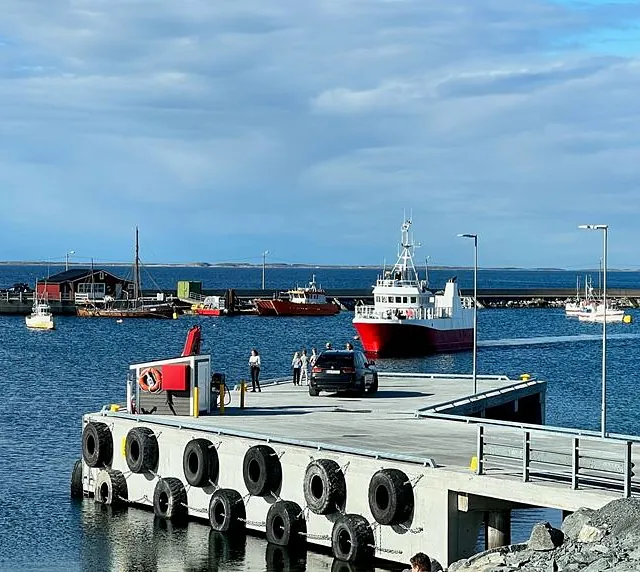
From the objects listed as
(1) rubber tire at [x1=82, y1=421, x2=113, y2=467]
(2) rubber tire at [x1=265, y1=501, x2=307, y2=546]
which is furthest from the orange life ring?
(2) rubber tire at [x1=265, y1=501, x2=307, y2=546]

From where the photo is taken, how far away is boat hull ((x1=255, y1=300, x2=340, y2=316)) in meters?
150

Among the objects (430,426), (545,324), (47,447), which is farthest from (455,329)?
(430,426)

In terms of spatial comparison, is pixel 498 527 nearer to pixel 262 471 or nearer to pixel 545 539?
pixel 545 539

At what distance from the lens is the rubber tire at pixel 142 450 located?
3161 cm

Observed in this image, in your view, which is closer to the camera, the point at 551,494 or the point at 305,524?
the point at 551,494

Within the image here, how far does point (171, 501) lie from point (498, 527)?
29.5 ft

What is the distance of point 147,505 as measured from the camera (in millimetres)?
31969

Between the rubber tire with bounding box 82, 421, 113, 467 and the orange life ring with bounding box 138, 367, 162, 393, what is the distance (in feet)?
5.90

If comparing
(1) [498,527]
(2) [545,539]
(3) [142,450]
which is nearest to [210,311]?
(3) [142,450]

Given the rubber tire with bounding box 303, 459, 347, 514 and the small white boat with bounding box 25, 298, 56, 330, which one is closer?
the rubber tire with bounding box 303, 459, 347, 514

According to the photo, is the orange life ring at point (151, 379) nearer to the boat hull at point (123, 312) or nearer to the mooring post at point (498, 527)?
the mooring post at point (498, 527)

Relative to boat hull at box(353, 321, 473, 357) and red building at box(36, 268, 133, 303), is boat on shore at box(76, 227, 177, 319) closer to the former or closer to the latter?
red building at box(36, 268, 133, 303)

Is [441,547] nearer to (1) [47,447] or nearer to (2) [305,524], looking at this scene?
(2) [305,524]

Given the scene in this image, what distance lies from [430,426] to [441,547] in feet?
27.8
